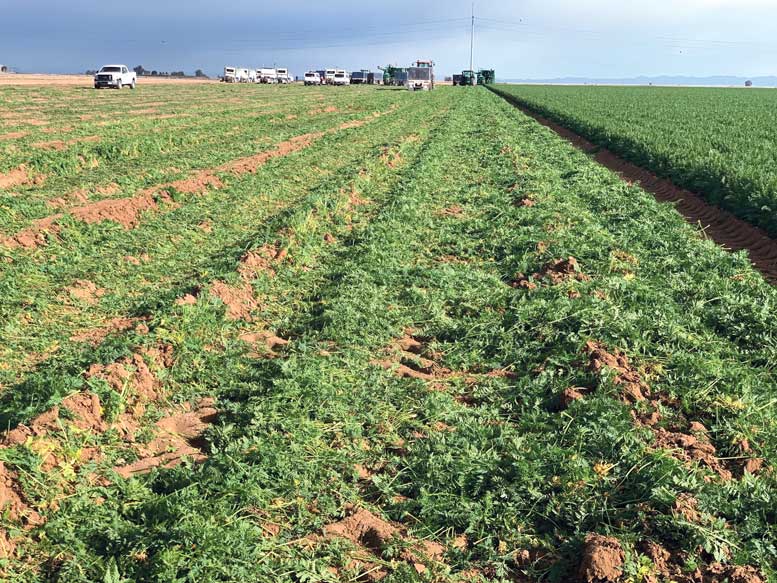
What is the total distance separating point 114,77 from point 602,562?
5856 centimetres

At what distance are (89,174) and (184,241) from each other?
638 cm

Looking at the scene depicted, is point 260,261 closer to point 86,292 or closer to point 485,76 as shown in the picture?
point 86,292

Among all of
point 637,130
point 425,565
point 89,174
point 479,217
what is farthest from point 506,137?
point 425,565

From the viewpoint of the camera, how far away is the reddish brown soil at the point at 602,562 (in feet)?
10.6

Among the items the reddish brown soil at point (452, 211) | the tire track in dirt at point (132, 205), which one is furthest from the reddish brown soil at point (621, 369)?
the tire track in dirt at point (132, 205)

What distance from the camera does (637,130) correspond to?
22.2m

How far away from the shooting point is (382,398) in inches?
205

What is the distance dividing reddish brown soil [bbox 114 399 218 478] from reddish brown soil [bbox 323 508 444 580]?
53.1 inches

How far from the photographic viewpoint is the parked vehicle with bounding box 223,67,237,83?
310 ft

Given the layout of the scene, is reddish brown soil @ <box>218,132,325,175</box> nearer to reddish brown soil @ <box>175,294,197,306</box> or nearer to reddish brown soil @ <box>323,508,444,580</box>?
reddish brown soil @ <box>175,294,197,306</box>

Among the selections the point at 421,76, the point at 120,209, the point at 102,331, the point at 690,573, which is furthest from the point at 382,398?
the point at 421,76

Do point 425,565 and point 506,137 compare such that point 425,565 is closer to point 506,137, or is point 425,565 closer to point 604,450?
point 604,450

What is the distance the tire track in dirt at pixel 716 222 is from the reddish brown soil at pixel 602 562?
684cm

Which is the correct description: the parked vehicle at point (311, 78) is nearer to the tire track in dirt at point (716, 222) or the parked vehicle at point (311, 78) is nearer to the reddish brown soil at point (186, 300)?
the tire track in dirt at point (716, 222)
